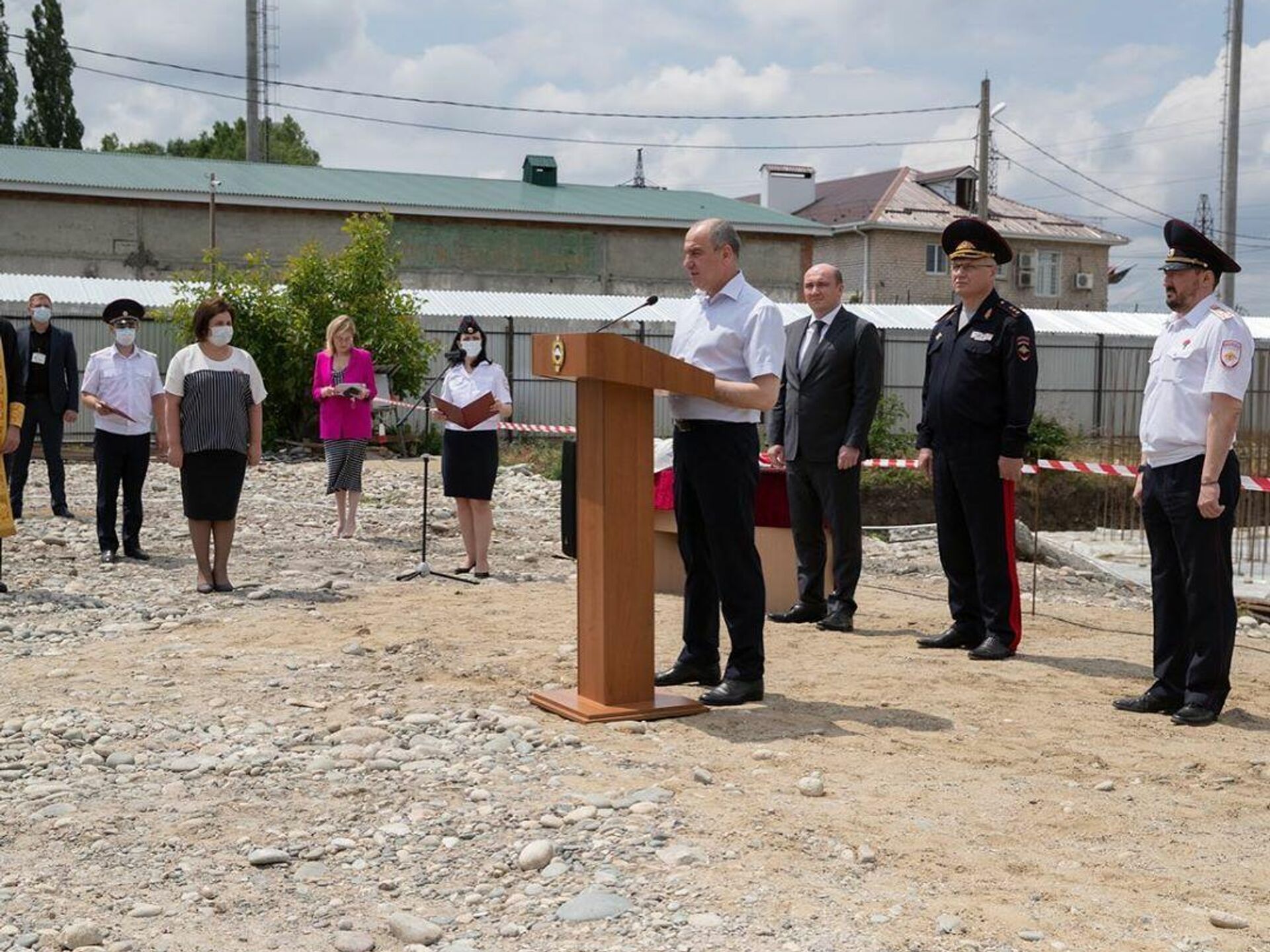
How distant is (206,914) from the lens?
362 cm

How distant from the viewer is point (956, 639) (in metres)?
7.35

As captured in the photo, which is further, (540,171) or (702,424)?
(540,171)

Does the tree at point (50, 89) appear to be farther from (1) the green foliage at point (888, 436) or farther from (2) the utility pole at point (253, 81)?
(1) the green foliage at point (888, 436)

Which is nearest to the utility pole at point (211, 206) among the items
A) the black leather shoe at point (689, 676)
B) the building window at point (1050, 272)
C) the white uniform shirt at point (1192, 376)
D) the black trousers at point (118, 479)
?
the black trousers at point (118, 479)

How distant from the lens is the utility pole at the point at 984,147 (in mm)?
28422

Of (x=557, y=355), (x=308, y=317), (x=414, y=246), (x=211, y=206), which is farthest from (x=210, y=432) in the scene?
(x=414, y=246)

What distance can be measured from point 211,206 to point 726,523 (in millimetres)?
26105

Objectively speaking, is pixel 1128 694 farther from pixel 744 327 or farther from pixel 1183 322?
pixel 744 327

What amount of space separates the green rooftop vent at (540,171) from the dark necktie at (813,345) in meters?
33.1

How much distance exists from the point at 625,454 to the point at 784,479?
3530mm

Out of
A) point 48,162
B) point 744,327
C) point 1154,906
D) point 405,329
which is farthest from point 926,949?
point 48,162

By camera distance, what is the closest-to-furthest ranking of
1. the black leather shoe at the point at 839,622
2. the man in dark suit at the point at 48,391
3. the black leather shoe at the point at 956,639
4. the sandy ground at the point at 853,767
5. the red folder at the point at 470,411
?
1. the sandy ground at the point at 853,767
2. the black leather shoe at the point at 956,639
3. the black leather shoe at the point at 839,622
4. the red folder at the point at 470,411
5. the man in dark suit at the point at 48,391

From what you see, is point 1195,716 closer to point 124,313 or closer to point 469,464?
point 469,464

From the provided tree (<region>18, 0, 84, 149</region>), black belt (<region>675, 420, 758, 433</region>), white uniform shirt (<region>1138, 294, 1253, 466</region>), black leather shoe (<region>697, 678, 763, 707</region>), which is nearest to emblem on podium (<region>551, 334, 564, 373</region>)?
black belt (<region>675, 420, 758, 433</region>)
